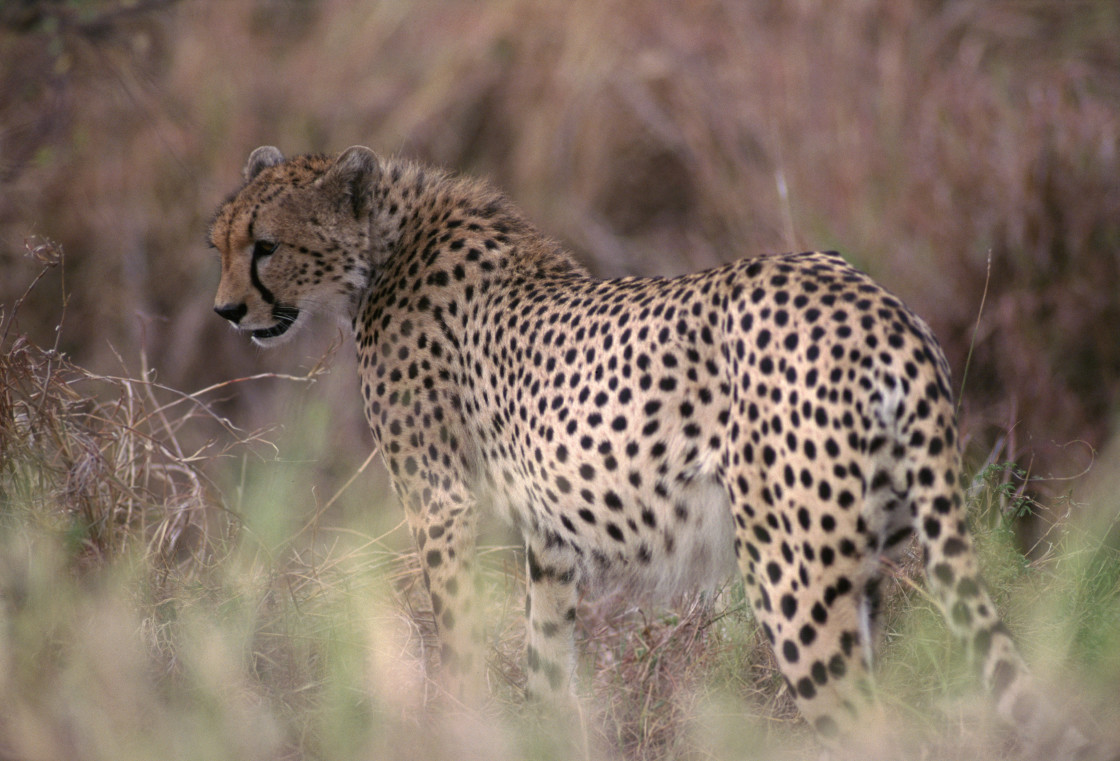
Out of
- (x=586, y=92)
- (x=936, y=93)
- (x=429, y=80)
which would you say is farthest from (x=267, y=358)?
(x=936, y=93)

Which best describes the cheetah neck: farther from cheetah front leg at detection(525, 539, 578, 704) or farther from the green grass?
cheetah front leg at detection(525, 539, 578, 704)

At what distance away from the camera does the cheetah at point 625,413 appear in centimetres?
255

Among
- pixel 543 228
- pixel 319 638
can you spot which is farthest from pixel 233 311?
pixel 543 228

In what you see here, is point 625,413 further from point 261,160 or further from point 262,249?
point 261,160

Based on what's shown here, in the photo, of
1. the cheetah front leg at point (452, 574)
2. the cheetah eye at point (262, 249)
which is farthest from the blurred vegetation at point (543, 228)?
the cheetah eye at point (262, 249)

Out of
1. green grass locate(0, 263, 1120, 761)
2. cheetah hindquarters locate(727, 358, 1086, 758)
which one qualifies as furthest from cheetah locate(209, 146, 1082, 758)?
green grass locate(0, 263, 1120, 761)

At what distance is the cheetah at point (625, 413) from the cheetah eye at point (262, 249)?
0.06ft

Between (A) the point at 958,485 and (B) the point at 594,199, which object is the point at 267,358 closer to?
(B) the point at 594,199

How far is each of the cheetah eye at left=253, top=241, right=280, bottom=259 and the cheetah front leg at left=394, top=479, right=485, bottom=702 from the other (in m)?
0.79

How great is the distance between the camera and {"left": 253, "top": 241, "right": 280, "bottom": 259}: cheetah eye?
11.9ft

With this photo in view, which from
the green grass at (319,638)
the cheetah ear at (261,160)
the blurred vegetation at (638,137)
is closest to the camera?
the green grass at (319,638)

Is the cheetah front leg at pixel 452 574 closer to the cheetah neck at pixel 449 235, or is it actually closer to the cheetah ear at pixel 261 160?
the cheetah neck at pixel 449 235

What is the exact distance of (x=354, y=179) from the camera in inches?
147

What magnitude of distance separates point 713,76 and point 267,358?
319 centimetres
